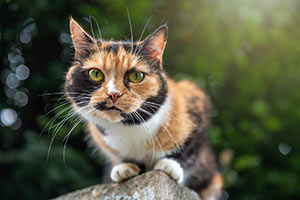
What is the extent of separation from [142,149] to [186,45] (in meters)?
1.87

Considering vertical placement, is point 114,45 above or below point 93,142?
above

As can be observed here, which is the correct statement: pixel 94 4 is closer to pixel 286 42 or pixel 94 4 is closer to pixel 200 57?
pixel 200 57

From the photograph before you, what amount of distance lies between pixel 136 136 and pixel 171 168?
0.29m

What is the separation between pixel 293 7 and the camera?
372 cm

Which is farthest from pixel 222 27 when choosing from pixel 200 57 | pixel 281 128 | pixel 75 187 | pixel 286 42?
pixel 75 187

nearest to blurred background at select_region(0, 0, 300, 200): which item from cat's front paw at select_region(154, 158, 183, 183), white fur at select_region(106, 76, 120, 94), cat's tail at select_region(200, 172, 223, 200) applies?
cat's tail at select_region(200, 172, 223, 200)

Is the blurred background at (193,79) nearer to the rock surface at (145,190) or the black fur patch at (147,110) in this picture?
the rock surface at (145,190)

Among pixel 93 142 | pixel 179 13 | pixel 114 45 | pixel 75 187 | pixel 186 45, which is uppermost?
pixel 114 45

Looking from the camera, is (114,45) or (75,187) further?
(75,187)

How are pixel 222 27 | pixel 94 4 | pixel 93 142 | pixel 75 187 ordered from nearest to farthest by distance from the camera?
pixel 93 142
pixel 75 187
pixel 94 4
pixel 222 27

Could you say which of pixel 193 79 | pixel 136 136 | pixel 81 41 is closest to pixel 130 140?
pixel 136 136

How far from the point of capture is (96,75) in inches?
78.0

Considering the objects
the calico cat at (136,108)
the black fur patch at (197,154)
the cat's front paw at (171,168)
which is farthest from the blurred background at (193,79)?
the cat's front paw at (171,168)

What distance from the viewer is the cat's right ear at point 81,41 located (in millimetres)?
2113
